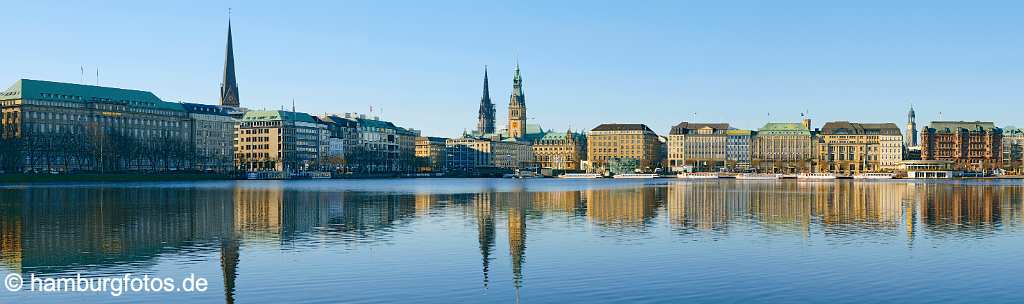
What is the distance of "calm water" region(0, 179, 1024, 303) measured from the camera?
91.1 feet

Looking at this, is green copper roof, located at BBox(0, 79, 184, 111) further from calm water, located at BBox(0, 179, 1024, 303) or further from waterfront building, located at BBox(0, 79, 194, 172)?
calm water, located at BBox(0, 179, 1024, 303)

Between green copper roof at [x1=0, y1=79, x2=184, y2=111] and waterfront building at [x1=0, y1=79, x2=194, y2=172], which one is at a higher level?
green copper roof at [x1=0, y1=79, x2=184, y2=111]

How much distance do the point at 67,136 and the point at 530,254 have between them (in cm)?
13790

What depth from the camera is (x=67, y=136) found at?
15575cm

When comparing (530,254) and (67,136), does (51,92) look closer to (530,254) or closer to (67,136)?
(67,136)

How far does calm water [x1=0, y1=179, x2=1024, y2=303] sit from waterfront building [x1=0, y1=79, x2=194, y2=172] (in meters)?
97.0

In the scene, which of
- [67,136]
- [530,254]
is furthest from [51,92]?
[530,254]

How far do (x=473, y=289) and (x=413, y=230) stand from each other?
20.4 meters

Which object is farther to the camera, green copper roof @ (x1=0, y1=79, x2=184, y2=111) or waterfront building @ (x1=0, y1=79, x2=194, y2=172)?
green copper roof @ (x1=0, y1=79, x2=184, y2=111)

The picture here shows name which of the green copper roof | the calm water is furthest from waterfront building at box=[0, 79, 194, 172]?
the calm water

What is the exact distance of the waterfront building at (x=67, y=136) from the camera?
152 m

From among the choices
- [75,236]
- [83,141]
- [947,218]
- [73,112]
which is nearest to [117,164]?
[83,141]

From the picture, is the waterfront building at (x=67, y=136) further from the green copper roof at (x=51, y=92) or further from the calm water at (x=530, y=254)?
the calm water at (x=530, y=254)

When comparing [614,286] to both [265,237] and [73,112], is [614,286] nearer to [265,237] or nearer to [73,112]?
[265,237]
